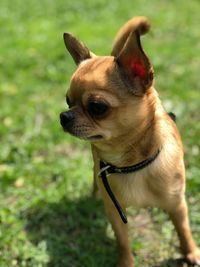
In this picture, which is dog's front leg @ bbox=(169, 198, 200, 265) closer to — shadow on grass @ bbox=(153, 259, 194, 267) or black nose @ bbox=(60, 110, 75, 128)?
shadow on grass @ bbox=(153, 259, 194, 267)

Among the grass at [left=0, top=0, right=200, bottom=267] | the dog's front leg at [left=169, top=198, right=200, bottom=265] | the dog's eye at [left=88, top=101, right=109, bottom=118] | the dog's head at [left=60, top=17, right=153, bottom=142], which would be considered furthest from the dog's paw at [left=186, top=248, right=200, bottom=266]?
the dog's eye at [left=88, top=101, right=109, bottom=118]

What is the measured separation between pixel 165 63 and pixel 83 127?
301cm

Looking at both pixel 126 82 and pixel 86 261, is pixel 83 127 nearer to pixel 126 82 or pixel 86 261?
pixel 126 82

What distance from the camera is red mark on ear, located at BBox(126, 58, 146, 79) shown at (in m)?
2.21

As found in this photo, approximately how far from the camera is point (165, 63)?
511 cm

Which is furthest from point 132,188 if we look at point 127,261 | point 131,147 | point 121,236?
point 127,261

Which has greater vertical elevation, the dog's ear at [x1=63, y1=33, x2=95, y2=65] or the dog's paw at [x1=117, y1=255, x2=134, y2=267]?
the dog's ear at [x1=63, y1=33, x2=95, y2=65]

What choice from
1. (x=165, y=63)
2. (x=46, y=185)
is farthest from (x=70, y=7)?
(x=46, y=185)

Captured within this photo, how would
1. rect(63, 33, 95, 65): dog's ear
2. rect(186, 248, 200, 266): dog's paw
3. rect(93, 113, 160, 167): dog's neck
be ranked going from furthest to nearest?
rect(186, 248, 200, 266): dog's paw, rect(63, 33, 95, 65): dog's ear, rect(93, 113, 160, 167): dog's neck

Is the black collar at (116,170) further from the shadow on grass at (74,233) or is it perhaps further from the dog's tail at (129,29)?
the dog's tail at (129,29)

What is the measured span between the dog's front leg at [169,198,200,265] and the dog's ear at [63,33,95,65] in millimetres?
1042

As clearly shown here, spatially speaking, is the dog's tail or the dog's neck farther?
the dog's tail

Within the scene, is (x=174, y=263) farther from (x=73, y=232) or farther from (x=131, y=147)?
(x=131, y=147)

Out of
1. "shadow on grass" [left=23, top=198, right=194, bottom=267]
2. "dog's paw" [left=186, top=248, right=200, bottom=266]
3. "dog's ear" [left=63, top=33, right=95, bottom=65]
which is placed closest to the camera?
"dog's ear" [left=63, top=33, right=95, bottom=65]
